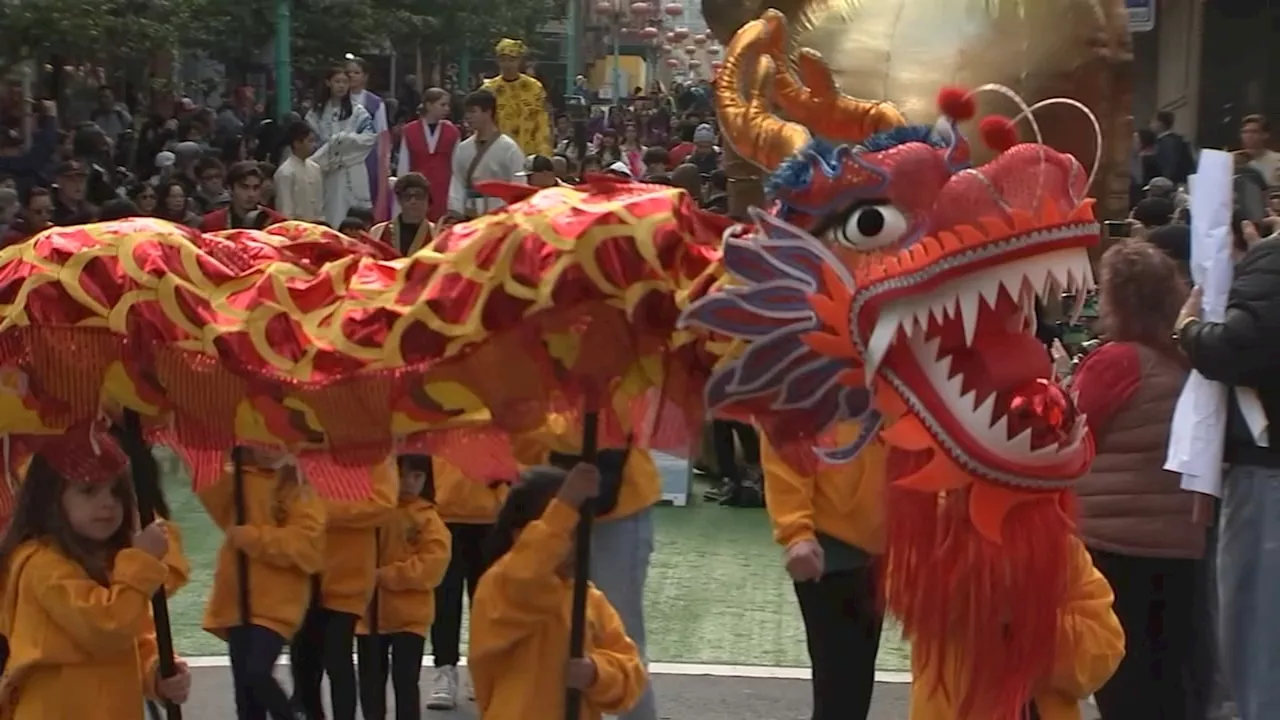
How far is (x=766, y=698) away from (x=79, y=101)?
461 inches

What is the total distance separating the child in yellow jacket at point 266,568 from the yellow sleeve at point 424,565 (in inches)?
12.2

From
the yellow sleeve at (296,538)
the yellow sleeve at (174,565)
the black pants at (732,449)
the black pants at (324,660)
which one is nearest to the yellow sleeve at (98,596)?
the yellow sleeve at (174,565)

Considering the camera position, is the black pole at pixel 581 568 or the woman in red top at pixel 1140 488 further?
the woman in red top at pixel 1140 488

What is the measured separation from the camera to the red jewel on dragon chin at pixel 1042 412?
2750mm

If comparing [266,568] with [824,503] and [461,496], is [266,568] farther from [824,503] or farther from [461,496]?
[824,503]

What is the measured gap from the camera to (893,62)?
6883 millimetres

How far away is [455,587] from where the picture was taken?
5605 mm

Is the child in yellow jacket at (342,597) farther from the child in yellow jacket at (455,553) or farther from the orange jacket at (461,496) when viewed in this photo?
the orange jacket at (461,496)

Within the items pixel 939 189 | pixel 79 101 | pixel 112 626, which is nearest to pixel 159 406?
pixel 112 626

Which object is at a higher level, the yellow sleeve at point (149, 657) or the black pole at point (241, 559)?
the black pole at point (241, 559)

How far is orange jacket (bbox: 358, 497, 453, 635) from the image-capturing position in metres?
4.88

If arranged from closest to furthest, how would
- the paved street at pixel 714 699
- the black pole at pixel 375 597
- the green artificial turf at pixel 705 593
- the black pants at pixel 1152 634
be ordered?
the black pole at pixel 375 597, the black pants at pixel 1152 634, the paved street at pixel 714 699, the green artificial turf at pixel 705 593

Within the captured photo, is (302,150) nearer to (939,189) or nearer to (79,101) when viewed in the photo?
(79,101)

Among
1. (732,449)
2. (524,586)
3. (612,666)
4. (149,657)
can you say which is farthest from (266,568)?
(732,449)
